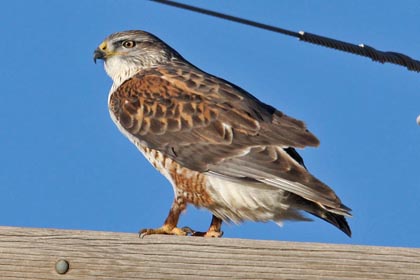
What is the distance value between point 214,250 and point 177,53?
3752 millimetres

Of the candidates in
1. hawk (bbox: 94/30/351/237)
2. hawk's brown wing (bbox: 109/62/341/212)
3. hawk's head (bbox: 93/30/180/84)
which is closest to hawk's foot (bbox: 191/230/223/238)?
hawk (bbox: 94/30/351/237)

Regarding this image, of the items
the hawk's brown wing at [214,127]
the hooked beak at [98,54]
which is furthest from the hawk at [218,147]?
the hooked beak at [98,54]

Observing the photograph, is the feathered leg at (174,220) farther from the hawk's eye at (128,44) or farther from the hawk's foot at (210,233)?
the hawk's eye at (128,44)

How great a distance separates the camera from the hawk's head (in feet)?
21.5

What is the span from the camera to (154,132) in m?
5.71

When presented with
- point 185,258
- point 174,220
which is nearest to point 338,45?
point 185,258

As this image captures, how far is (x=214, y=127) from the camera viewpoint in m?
5.64

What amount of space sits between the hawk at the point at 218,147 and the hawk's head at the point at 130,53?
0.25 meters

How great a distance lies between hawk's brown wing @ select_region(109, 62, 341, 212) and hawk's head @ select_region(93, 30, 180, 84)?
1.01ft

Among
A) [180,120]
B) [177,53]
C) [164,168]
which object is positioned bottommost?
[164,168]

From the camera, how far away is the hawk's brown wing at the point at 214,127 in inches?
201

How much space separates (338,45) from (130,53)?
3202 mm

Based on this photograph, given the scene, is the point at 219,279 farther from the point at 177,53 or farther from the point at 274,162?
the point at 177,53

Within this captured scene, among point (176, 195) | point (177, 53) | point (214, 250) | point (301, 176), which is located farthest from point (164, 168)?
point (214, 250)
